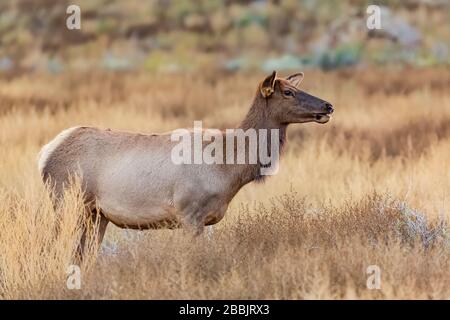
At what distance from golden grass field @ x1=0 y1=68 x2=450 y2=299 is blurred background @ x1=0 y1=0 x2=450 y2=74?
12959 millimetres

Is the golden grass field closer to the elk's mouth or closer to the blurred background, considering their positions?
the elk's mouth

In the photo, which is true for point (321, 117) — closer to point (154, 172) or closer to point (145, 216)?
point (154, 172)

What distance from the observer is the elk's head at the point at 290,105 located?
9352 mm

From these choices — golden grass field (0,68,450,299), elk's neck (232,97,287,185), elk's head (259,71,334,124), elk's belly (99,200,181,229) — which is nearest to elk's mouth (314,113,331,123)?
elk's head (259,71,334,124)

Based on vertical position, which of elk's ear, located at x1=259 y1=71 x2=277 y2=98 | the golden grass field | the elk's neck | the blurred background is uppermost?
the blurred background

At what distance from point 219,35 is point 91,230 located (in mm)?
27799

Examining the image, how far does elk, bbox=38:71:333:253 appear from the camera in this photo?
353 inches

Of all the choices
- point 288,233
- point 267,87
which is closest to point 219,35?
point 267,87

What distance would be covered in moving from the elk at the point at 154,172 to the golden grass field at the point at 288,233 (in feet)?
0.77

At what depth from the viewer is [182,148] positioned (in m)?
9.12

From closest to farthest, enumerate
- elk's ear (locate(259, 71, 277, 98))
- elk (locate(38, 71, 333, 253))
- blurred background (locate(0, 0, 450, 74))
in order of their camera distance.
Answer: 1. elk (locate(38, 71, 333, 253))
2. elk's ear (locate(259, 71, 277, 98))
3. blurred background (locate(0, 0, 450, 74))

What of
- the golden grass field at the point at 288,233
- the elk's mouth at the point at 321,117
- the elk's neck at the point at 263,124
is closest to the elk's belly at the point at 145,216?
the golden grass field at the point at 288,233

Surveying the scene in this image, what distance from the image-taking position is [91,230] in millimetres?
9406

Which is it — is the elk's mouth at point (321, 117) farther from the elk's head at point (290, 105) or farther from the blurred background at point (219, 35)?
the blurred background at point (219, 35)
